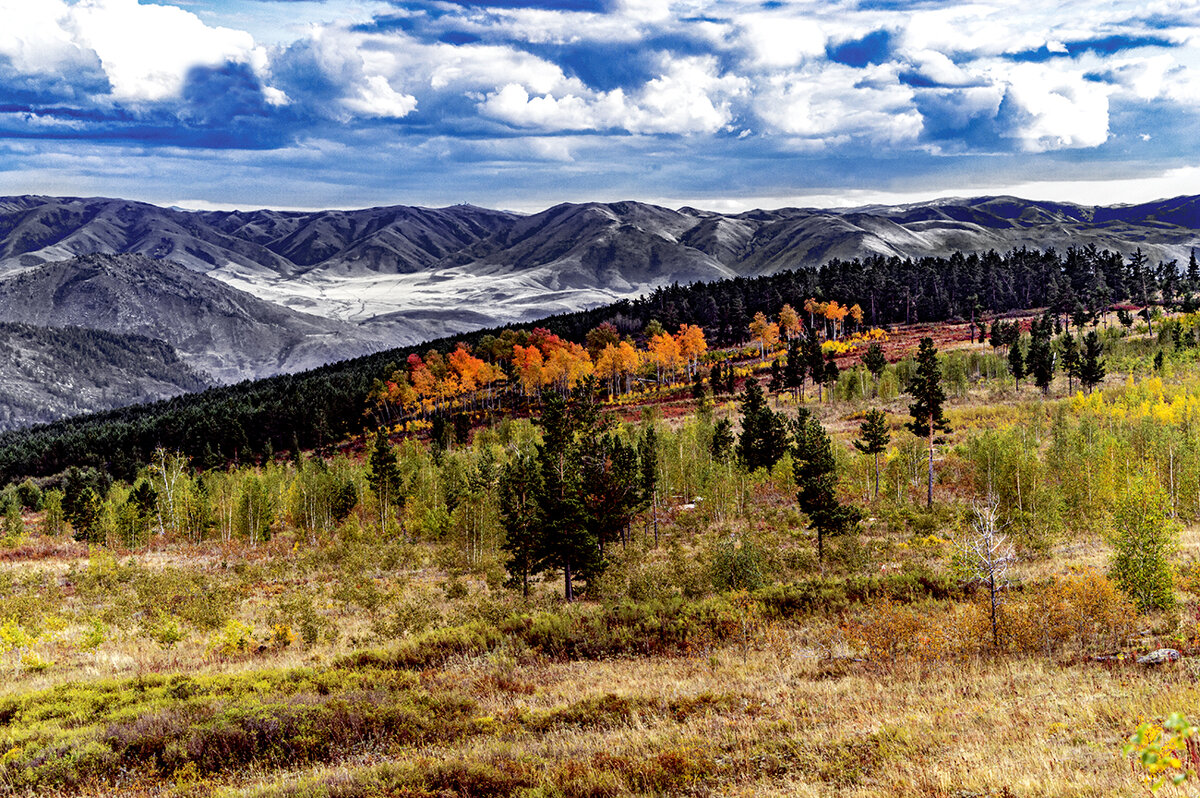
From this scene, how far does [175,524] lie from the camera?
90.9 meters

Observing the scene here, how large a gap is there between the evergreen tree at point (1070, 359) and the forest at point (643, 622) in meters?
10.6

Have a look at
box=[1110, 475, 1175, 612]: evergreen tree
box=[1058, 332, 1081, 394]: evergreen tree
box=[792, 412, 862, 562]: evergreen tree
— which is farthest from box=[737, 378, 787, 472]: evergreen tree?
box=[1058, 332, 1081, 394]: evergreen tree

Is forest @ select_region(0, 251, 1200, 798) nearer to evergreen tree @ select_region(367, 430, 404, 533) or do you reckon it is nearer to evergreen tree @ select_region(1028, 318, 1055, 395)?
evergreen tree @ select_region(367, 430, 404, 533)

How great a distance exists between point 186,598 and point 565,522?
25.3 meters

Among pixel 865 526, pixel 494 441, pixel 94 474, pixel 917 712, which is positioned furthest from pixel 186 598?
pixel 94 474

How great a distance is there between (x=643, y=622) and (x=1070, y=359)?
413 ft

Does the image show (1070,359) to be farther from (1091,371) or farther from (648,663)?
(648,663)

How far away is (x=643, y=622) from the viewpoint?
29.4m

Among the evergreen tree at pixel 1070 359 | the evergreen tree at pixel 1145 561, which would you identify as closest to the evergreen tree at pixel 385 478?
the evergreen tree at pixel 1145 561

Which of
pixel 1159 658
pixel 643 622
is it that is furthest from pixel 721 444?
pixel 1159 658

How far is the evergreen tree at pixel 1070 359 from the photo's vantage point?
116625mm

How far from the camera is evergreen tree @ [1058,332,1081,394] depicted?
117 meters

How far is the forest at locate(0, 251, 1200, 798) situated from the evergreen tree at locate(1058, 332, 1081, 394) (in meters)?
10.6

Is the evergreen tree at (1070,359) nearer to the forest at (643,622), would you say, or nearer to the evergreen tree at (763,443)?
the forest at (643,622)
